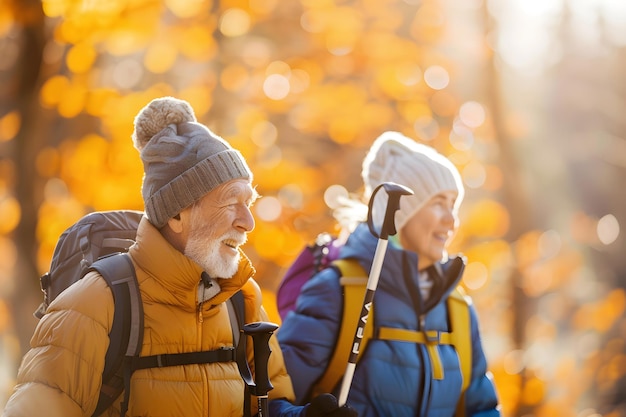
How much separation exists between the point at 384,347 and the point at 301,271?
74 cm

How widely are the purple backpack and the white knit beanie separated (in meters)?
0.35

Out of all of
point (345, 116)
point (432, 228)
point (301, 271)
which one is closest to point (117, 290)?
point (301, 271)

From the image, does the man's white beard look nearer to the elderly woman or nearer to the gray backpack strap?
the gray backpack strap

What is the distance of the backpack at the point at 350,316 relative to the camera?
4211 mm

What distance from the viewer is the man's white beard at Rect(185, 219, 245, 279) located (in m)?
3.20

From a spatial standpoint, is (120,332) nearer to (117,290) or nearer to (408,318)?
(117,290)

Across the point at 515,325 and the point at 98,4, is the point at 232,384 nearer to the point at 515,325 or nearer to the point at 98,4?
the point at 98,4

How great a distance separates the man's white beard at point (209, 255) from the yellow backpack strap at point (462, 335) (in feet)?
5.75

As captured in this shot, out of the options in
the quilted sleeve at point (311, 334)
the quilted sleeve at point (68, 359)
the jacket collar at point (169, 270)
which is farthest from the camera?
the quilted sleeve at point (311, 334)

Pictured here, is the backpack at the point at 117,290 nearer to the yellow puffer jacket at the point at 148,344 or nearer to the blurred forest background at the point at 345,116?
the yellow puffer jacket at the point at 148,344

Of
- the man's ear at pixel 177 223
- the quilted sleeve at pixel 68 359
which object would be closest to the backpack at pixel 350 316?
the man's ear at pixel 177 223

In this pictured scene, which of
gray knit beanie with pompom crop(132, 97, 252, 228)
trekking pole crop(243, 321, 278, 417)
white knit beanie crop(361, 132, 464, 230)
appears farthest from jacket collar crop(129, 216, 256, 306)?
white knit beanie crop(361, 132, 464, 230)

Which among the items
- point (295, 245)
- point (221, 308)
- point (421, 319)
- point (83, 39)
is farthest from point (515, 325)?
point (221, 308)

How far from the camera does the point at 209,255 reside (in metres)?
3.21
